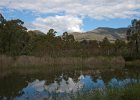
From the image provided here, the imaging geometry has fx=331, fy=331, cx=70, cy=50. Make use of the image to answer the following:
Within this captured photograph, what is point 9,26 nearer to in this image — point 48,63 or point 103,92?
point 48,63

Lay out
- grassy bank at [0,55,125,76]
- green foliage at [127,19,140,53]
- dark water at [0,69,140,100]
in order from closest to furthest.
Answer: dark water at [0,69,140,100], grassy bank at [0,55,125,76], green foliage at [127,19,140,53]

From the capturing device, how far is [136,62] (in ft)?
178

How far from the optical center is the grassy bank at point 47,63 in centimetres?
3507

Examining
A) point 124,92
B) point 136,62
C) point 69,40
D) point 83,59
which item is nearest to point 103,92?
point 124,92

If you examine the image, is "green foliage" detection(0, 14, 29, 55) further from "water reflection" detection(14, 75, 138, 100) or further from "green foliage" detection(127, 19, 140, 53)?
"green foliage" detection(127, 19, 140, 53)

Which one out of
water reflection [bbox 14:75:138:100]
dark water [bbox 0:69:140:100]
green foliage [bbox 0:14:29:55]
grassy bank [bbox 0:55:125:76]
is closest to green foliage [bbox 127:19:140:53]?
grassy bank [bbox 0:55:125:76]

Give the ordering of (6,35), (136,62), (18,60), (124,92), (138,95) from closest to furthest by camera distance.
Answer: (138,95)
(124,92)
(18,60)
(6,35)
(136,62)

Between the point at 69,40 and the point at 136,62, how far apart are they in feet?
106

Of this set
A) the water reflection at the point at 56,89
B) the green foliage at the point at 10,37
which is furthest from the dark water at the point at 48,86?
the green foliage at the point at 10,37

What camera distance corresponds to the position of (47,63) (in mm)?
41438

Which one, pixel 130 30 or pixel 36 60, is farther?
pixel 130 30

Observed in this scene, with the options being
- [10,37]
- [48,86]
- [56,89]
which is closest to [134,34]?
[10,37]

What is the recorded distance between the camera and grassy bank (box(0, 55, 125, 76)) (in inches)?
1381

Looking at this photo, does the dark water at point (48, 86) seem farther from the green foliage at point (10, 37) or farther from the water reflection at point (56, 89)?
the green foliage at point (10, 37)
